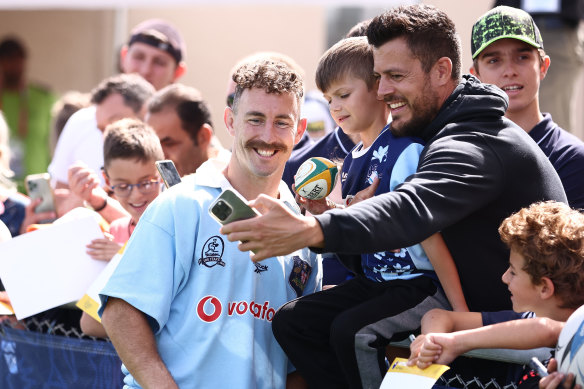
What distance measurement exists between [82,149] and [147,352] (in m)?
2.96

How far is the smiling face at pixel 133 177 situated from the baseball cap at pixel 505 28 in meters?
1.78

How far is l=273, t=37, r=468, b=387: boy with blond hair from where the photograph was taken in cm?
303

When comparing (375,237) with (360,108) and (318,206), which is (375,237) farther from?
(360,108)

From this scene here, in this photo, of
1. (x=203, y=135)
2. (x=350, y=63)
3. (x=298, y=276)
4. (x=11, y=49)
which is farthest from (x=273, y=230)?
(x=11, y=49)

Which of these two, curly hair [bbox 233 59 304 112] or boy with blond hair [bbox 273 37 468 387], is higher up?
curly hair [bbox 233 59 304 112]

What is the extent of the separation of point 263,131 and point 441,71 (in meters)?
0.73

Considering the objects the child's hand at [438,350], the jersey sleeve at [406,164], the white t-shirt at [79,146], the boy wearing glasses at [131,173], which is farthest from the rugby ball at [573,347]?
the white t-shirt at [79,146]

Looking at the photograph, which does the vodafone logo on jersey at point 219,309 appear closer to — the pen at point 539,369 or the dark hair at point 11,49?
the pen at point 539,369

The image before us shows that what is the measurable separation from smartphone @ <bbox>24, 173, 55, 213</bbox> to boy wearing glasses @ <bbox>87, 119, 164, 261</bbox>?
48 centimetres

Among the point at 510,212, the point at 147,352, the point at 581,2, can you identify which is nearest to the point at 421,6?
the point at 510,212

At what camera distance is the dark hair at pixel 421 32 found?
10.6 feet

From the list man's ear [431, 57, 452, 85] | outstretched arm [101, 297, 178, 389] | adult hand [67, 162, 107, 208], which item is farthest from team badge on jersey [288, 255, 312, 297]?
adult hand [67, 162, 107, 208]

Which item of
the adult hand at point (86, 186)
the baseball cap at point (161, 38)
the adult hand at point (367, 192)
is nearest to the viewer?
the adult hand at point (367, 192)

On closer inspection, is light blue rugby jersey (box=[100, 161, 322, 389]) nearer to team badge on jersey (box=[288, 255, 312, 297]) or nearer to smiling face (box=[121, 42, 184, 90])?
team badge on jersey (box=[288, 255, 312, 297])
